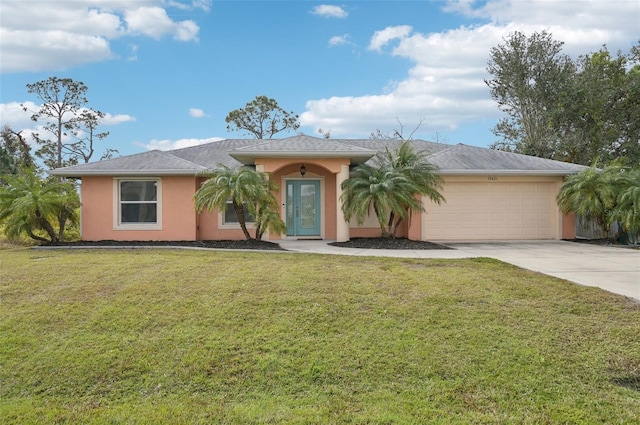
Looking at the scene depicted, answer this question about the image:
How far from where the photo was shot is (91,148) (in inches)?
1277

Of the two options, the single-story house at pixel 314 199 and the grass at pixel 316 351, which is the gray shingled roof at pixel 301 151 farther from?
the grass at pixel 316 351

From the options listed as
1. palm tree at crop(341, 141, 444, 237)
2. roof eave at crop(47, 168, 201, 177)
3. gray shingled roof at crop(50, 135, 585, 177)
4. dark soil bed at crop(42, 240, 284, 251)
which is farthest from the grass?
roof eave at crop(47, 168, 201, 177)

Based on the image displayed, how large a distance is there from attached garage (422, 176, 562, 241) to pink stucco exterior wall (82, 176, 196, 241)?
7973 mm

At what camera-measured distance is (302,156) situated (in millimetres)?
13516

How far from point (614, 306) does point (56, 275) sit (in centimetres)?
886

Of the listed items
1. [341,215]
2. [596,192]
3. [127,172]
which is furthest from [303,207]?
[596,192]

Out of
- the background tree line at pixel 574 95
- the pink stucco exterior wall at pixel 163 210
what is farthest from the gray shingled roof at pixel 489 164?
the background tree line at pixel 574 95

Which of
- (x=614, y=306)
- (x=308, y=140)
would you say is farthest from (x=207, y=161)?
(x=614, y=306)

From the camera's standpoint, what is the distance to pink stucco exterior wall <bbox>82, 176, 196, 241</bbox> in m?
14.5

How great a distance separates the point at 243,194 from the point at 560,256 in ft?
27.2

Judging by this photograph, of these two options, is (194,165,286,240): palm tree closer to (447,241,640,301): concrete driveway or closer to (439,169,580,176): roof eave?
(447,241,640,301): concrete driveway

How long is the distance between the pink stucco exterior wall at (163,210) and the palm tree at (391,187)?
518 cm

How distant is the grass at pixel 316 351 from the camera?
12.2ft

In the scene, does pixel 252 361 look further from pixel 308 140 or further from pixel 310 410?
pixel 308 140
